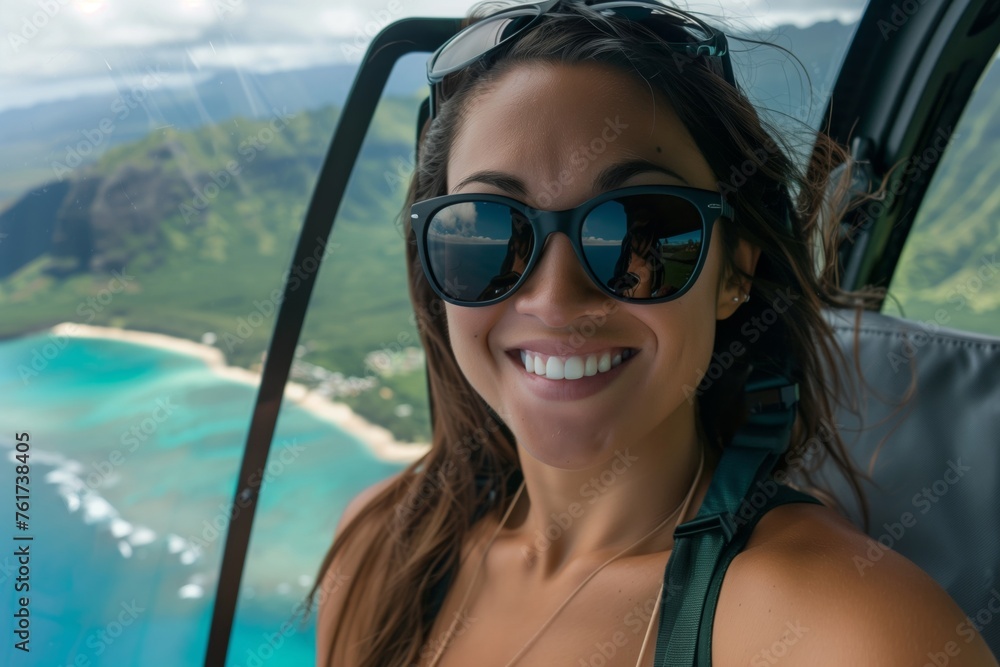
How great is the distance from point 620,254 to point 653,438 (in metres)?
0.37

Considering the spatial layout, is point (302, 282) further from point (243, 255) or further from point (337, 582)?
point (243, 255)

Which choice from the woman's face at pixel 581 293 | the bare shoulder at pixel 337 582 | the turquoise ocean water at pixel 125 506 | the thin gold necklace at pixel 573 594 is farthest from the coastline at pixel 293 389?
the woman's face at pixel 581 293

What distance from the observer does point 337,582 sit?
61.4 inches

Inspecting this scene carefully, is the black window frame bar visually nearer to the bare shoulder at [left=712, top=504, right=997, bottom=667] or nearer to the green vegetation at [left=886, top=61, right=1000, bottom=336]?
the bare shoulder at [left=712, top=504, right=997, bottom=667]

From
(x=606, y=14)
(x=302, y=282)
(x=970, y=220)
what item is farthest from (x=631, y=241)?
(x=970, y=220)

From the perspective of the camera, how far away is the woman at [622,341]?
3.23 ft

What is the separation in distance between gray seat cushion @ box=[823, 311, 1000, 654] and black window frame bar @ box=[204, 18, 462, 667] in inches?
43.1

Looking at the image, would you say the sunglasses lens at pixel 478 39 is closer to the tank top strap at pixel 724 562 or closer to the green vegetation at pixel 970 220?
the tank top strap at pixel 724 562

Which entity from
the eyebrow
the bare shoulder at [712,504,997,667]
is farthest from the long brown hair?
the bare shoulder at [712,504,997,667]

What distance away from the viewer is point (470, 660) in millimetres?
1295

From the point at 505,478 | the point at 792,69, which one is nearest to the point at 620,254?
the point at 792,69

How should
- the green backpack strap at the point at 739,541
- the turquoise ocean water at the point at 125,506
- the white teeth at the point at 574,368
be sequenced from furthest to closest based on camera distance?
the turquoise ocean water at the point at 125,506, the white teeth at the point at 574,368, the green backpack strap at the point at 739,541

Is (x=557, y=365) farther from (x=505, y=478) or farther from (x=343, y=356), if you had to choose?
(x=343, y=356)

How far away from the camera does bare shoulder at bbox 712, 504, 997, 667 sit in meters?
0.82
